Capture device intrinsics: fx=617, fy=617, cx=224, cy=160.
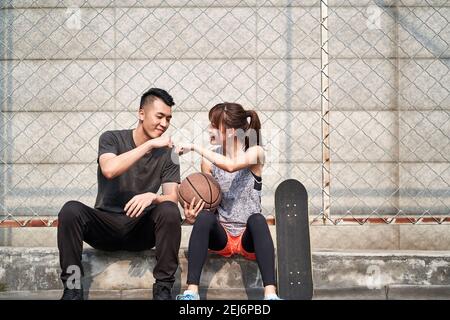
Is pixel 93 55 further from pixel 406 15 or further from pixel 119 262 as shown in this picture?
pixel 406 15

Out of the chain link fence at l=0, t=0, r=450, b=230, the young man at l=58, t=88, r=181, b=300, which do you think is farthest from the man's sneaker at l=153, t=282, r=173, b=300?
the chain link fence at l=0, t=0, r=450, b=230

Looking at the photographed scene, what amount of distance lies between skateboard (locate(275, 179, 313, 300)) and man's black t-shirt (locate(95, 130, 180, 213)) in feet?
2.28

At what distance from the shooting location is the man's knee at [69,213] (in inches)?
136

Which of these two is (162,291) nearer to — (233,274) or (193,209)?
(193,209)

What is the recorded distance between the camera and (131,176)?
3885mm

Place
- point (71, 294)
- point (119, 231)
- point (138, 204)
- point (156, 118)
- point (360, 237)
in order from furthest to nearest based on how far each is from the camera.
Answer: point (360, 237), point (156, 118), point (119, 231), point (138, 204), point (71, 294)

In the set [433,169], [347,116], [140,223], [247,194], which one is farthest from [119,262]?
[433,169]

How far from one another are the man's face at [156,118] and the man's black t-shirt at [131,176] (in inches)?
5.9

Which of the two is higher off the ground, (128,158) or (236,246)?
(128,158)

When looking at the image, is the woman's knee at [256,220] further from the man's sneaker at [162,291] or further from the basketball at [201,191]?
the man's sneaker at [162,291]

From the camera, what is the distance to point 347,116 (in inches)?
199

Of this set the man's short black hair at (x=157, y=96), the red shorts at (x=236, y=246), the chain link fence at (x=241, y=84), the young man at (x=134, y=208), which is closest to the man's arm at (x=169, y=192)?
the young man at (x=134, y=208)

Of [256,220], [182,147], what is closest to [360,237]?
[256,220]

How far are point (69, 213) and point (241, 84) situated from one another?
2.10 metres
